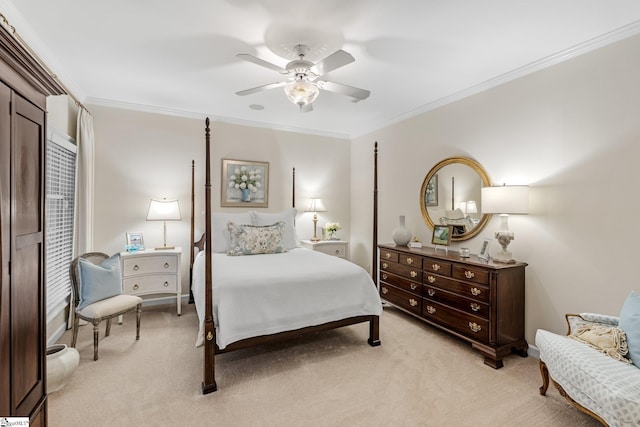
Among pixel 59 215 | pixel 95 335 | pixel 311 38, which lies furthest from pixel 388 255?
pixel 59 215

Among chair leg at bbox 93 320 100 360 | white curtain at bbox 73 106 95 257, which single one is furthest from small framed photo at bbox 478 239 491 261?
white curtain at bbox 73 106 95 257

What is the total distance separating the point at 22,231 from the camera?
1.34m

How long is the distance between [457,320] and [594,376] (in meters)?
1.29

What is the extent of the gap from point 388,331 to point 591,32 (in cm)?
312

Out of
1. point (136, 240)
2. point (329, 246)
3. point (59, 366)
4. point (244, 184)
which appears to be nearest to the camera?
point (59, 366)

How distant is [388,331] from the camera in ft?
10.9

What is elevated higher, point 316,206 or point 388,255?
point 316,206

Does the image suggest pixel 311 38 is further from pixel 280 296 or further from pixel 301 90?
pixel 280 296

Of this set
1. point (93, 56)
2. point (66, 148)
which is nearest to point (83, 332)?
point (66, 148)

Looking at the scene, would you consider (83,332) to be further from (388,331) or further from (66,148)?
(388,331)

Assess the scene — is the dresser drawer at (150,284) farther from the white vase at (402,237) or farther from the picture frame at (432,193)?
the picture frame at (432,193)

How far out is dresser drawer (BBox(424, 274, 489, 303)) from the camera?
2.73 meters

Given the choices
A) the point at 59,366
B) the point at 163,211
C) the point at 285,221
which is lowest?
the point at 59,366

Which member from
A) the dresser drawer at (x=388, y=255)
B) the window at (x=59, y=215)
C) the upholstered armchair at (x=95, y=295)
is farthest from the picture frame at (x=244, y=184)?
the dresser drawer at (x=388, y=255)
